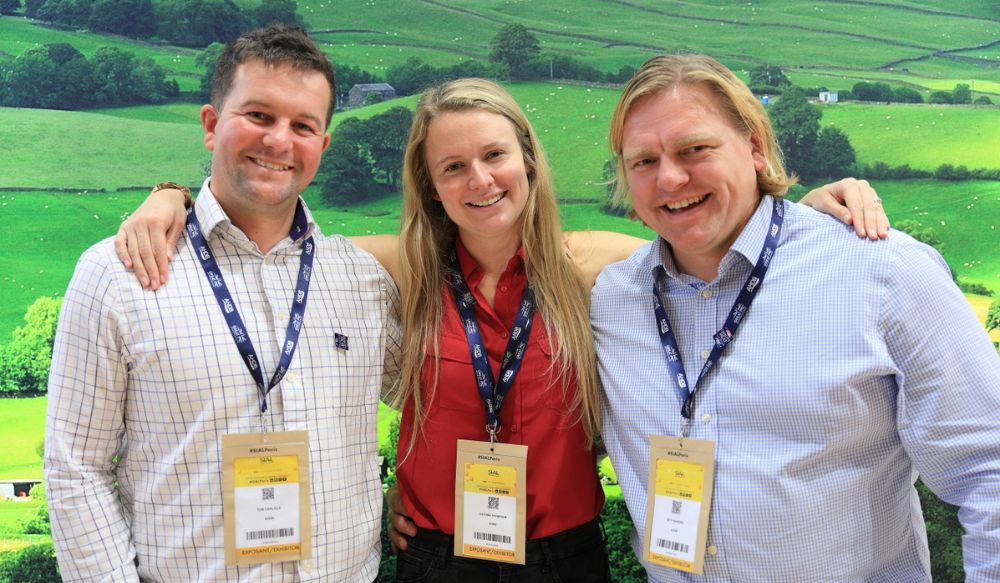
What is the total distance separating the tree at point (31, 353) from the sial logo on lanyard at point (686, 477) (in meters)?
3.40

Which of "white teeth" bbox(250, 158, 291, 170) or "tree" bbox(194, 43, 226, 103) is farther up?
"tree" bbox(194, 43, 226, 103)

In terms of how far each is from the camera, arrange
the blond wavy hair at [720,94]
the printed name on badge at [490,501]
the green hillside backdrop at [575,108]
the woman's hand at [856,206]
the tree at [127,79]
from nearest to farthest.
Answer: the woman's hand at [856,206]
the blond wavy hair at [720,94]
the printed name on badge at [490,501]
the green hillside backdrop at [575,108]
the tree at [127,79]

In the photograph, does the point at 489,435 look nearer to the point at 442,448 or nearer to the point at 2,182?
the point at 442,448

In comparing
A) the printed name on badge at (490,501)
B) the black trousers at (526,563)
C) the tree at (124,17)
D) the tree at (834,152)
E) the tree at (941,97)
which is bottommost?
the black trousers at (526,563)

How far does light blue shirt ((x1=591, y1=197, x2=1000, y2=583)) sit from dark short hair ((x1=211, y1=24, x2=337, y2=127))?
1.19m

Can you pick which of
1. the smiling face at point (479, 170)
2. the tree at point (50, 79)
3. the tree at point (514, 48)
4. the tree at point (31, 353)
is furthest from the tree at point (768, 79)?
the tree at point (31, 353)

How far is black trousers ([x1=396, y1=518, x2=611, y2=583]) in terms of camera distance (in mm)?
2109

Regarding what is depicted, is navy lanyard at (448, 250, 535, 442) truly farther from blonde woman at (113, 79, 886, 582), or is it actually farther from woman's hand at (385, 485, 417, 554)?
woman's hand at (385, 485, 417, 554)

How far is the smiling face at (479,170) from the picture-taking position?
215cm

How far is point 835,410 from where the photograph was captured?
168cm

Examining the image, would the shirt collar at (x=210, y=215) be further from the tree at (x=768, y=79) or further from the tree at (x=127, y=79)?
the tree at (x=768, y=79)

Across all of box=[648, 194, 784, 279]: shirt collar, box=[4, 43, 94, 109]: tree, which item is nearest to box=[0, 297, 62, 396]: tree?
box=[4, 43, 94, 109]: tree

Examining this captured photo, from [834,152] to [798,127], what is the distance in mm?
253

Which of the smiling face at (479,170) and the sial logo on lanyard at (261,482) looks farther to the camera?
the smiling face at (479,170)
